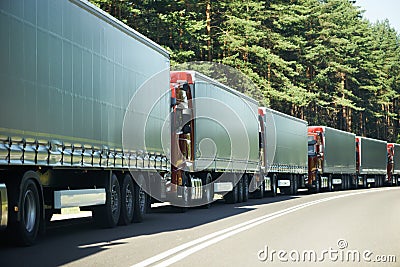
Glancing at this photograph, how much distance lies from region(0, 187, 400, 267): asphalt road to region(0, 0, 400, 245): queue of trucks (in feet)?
2.26

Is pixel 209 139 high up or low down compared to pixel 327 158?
up

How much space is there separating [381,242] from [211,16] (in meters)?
45.8

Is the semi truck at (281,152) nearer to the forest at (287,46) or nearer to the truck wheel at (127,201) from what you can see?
the forest at (287,46)

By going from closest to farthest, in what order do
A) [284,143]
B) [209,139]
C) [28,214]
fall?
[28,214]
[209,139]
[284,143]

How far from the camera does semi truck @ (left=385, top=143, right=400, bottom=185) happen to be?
71.1 m

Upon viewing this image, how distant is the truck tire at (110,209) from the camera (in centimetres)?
1766

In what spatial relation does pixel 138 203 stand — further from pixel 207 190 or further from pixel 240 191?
pixel 240 191

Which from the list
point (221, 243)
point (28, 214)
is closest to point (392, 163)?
point (221, 243)

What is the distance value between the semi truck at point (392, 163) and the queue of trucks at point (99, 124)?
135 ft

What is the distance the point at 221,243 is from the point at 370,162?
4958 centimetres

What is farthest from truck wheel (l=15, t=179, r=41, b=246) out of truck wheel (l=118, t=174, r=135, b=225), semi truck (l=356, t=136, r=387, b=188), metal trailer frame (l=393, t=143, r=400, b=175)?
metal trailer frame (l=393, t=143, r=400, b=175)

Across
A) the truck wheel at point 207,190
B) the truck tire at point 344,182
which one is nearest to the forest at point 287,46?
the truck tire at point 344,182

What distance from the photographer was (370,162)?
62.7 meters

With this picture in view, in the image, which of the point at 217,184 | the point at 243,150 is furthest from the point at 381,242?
the point at 243,150
